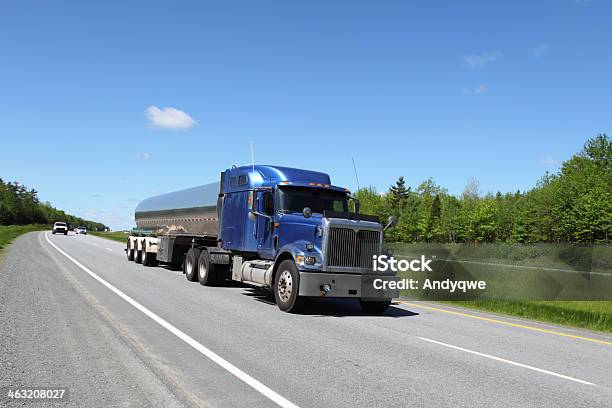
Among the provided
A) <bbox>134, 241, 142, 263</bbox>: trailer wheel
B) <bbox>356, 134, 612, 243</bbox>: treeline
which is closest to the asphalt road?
<bbox>134, 241, 142, 263</bbox>: trailer wheel

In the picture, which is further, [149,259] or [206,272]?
[149,259]

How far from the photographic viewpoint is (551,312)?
47.4 feet

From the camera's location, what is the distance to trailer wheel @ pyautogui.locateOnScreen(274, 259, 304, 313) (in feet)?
38.8

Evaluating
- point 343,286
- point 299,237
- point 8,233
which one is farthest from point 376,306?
point 8,233

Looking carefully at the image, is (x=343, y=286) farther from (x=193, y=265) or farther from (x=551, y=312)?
(x=193, y=265)

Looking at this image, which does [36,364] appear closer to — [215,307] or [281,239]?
[215,307]

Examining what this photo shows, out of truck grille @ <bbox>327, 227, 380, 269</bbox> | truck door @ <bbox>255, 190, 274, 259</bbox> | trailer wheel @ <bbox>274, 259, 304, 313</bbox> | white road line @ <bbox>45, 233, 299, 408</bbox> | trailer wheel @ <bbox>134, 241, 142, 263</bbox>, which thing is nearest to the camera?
white road line @ <bbox>45, 233, 299, 408</bbox>

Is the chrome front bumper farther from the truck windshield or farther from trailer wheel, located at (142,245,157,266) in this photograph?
trailer wheel, located at (142,245,157,266)

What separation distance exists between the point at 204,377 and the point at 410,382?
90.7 inches

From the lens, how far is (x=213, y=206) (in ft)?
60.5

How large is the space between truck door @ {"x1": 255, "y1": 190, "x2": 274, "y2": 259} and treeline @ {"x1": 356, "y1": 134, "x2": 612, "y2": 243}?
66.8 m

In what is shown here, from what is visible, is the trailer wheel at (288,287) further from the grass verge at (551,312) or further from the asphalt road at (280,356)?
the grass verge at (551,312)

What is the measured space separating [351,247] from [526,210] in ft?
261

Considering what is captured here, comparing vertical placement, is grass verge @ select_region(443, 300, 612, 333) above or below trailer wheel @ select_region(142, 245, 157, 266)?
below
